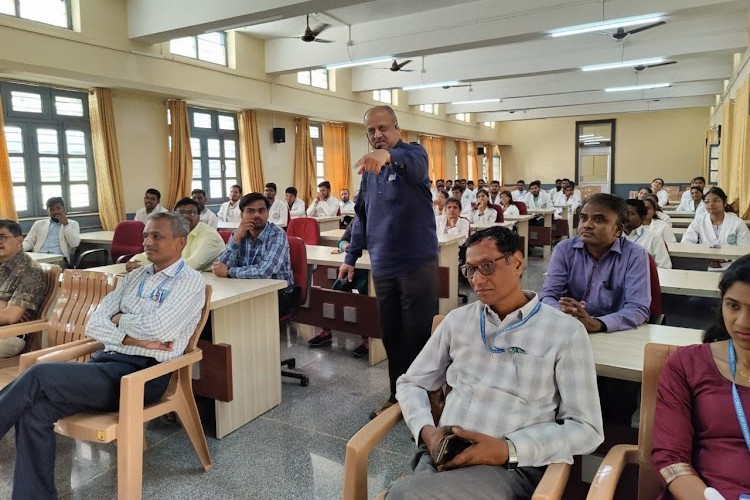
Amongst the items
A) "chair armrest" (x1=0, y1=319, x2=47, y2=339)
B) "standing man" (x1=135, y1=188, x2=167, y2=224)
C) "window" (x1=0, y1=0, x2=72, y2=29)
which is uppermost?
"window" (x1=0, y1=0, x2=72, y2=29)

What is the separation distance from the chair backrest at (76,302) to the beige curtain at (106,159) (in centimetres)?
540

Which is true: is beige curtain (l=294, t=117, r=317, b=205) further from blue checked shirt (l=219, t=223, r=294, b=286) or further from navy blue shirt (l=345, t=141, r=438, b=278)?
navy blue shirt (l=345, t=141, r=438, b=278)

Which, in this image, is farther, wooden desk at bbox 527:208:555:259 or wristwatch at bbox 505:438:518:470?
wooden desk at bbox 527:208:555:259

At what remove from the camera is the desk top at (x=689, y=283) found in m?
2.85

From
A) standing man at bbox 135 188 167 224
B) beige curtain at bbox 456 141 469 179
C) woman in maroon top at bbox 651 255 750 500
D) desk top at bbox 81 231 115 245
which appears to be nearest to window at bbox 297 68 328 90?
standing man at bbox 135 188 167 224

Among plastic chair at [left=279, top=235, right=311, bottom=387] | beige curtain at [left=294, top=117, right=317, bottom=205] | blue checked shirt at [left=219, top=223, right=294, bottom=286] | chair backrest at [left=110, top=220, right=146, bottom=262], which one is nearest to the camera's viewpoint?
blue checked shirt at [left=219, top=223, right=294, bottom=286]

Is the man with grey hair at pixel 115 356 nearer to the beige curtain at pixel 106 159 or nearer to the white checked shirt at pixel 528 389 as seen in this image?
the white checked shirt at pixel 528 389

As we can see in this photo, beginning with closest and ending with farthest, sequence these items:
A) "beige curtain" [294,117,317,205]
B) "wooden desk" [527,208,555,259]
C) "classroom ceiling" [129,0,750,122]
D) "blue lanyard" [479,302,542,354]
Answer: "blue lanyard" [479,302,542,354], "classroom ceiling" [129,0,750,122], "wooden desk" [527,208,555,259], "beige curtain" [294,117,317,205]

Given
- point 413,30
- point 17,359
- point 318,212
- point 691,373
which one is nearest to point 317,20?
point 413,30

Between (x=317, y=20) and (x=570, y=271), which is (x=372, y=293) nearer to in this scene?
(x=570, y=271)

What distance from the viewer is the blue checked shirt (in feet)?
11.2

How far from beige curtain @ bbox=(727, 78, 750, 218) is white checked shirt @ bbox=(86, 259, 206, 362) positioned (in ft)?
22.9

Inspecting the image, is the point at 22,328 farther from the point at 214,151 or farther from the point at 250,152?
the point at 250,152

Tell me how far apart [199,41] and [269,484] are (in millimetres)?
8000
